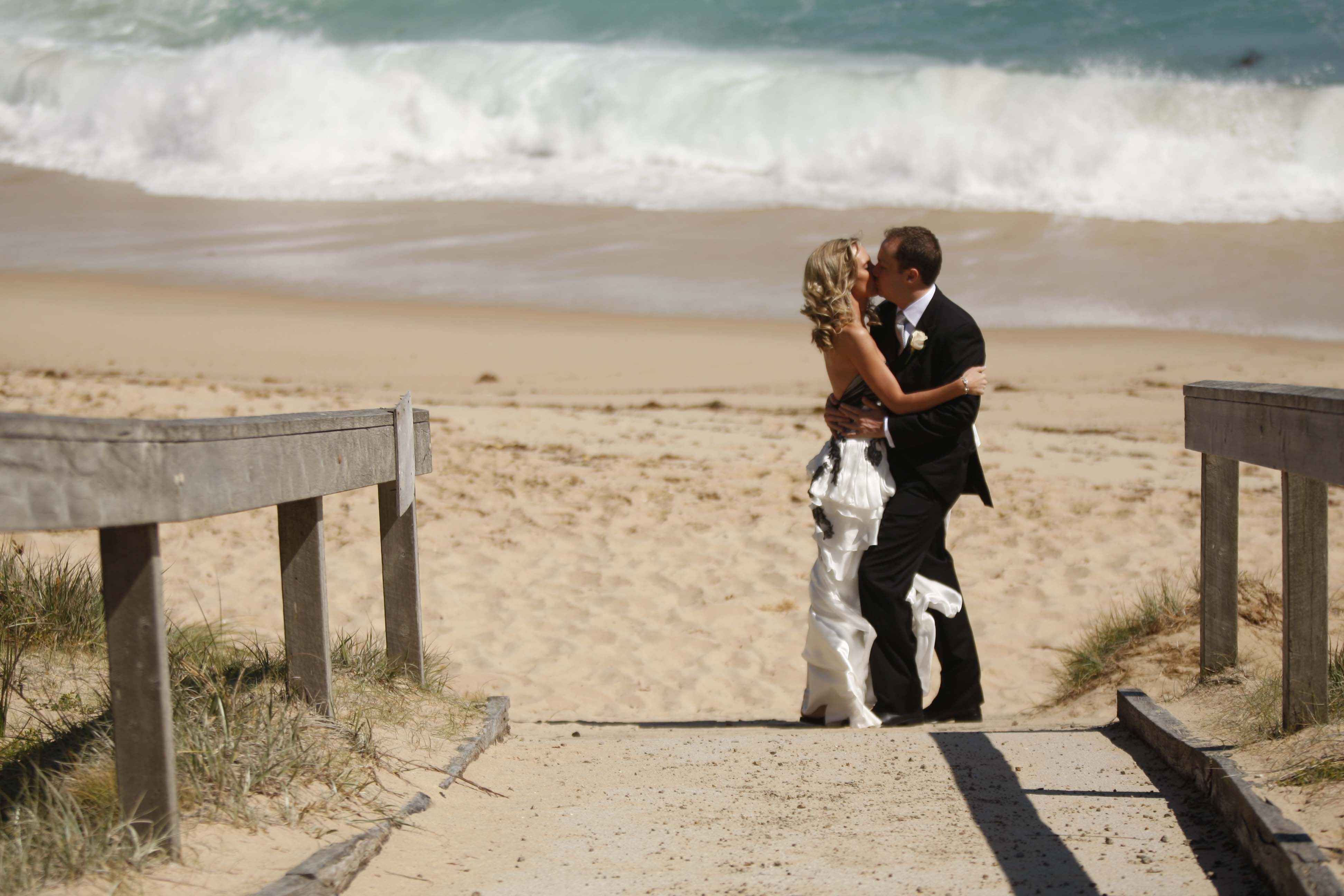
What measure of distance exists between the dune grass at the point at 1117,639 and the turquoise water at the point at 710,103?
54.2 feet

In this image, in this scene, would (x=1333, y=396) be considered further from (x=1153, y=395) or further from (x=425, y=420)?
(x=1153, y=395)

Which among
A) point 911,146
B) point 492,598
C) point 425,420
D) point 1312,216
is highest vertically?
point 911,146

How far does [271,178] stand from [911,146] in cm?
1338

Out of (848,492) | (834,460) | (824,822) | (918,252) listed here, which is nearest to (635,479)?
(834,460)

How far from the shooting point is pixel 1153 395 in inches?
487

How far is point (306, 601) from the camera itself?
10.8 ft

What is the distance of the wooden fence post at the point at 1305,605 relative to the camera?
3264 mm

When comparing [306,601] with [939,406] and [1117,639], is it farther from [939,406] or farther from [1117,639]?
[1117,639]

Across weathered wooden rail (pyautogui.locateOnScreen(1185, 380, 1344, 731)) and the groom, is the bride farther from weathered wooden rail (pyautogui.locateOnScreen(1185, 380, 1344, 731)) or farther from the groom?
weathered wooden rail (pyautogui.locateOnScreen(1185, 380, 1344, 731))

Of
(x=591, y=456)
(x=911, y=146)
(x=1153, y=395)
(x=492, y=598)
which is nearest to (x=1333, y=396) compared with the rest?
(x=492, y=598)

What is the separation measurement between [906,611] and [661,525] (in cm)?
355

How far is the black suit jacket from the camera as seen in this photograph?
14.8ft

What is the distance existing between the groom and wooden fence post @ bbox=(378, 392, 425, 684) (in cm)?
164

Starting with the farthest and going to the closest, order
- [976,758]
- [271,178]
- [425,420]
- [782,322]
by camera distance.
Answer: [271,178], [782,322], [425,420], [976,758]
